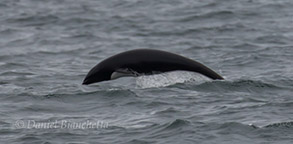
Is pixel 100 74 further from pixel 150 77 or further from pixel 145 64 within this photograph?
pixel 150 77

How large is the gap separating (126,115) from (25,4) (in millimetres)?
21052

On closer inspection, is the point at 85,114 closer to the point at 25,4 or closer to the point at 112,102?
the point at 112,102

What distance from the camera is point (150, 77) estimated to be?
53.8ft

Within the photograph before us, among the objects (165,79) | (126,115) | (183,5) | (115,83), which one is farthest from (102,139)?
(183,5)

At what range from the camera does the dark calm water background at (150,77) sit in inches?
545

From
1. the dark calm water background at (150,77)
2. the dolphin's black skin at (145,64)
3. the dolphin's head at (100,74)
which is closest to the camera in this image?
the dark calm water background at (150,77)

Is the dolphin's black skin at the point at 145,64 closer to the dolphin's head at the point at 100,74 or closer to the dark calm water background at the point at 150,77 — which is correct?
the dolphin's head at the point at 100,74

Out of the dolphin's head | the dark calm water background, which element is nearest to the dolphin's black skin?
the dolphin's head

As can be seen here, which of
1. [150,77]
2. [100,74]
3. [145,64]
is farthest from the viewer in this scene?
[150,77]

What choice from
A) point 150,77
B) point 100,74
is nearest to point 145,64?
point 100,74

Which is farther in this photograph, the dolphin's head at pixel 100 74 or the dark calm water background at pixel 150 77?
the dolphin's head at pixel 100 74

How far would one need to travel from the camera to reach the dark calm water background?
13.8m

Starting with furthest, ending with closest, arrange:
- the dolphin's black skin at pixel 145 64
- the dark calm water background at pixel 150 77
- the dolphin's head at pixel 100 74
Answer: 1. the dolphin's head at pixel 100 74
2. the dolphin's black skin at pixel 145 64
3. the dark calm water background at pixel 150 77

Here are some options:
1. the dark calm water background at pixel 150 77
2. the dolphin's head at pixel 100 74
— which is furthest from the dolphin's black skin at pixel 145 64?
the dark calm water background at pixel 150 77
